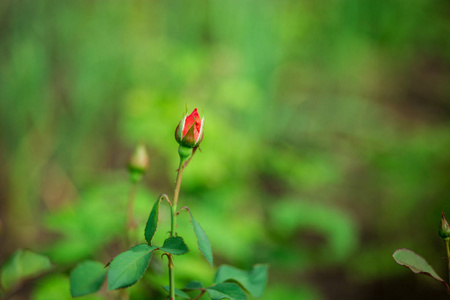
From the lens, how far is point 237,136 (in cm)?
126

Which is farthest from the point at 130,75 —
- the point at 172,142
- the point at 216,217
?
the point at 216,217

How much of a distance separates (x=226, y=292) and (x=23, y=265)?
175 mm

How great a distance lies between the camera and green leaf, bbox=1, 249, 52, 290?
0.36m

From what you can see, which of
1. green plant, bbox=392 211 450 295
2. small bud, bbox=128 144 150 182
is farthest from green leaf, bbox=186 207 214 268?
small bud, bbox=128 144 150 182

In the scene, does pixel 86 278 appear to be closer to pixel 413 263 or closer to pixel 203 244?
pixel 203 244

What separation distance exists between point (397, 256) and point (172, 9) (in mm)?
1342

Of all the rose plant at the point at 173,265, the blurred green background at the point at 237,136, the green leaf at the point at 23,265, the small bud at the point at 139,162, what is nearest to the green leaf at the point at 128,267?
the rose plant at the point at 173,265

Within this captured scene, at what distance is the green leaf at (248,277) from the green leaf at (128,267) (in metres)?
0.09

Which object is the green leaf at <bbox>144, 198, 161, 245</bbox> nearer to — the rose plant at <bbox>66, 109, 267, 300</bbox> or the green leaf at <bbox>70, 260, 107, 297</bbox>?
the rose plant at <bbox>66, 109, 267, 300</bbox>

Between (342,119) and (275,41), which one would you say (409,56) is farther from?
(275,41)

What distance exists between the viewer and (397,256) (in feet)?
0.95

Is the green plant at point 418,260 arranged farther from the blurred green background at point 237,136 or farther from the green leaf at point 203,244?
the blurred green background at point 237,136

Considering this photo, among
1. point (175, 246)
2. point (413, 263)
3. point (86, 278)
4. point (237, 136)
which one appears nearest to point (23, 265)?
point (86, 278)

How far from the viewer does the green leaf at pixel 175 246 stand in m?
0.28
